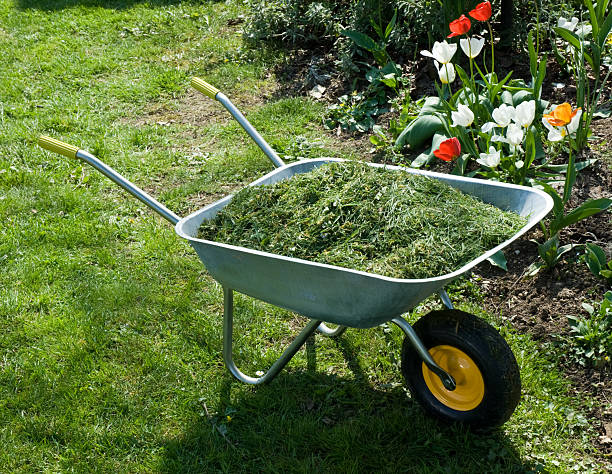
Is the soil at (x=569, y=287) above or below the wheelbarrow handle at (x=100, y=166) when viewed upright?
below

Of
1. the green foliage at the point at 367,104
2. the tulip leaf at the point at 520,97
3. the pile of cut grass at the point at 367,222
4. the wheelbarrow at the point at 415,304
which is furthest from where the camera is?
the green foliage at the point at 367,104

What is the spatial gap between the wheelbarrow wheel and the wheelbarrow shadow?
9 centimetres

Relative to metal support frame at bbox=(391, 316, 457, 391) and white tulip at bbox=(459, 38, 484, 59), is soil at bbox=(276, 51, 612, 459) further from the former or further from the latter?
white tulip at bbox=(459, 38, 484, 59)

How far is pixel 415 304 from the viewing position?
193 centimetres

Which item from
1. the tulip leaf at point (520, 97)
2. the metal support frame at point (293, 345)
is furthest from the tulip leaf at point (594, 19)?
the metal support frame at point (293, 345)

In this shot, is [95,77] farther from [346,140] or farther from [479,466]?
[479,466]

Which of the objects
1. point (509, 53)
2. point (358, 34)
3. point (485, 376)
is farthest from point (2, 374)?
point (509, 53)

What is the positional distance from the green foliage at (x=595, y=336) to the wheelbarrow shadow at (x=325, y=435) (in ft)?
1.59

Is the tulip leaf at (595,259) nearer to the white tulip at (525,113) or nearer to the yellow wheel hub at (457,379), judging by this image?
the white tulip at (525,113)

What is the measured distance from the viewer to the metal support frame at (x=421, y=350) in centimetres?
207

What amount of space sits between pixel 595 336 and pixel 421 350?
83 cm

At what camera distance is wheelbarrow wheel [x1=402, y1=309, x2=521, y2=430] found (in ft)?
6.65

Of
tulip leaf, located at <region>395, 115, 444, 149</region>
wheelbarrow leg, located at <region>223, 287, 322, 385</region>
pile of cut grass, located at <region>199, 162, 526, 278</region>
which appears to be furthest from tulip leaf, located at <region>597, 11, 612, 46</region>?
wheelbarrow leg, located at <region>223, 287, 322, 385</region>

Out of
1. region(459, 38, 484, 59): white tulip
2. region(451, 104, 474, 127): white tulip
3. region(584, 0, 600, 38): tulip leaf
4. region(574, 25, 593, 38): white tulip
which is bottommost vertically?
region(451, 104, 474, 127): white tulip
